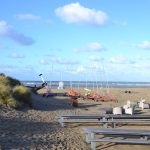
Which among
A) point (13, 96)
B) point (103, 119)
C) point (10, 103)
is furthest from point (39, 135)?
point (13, 96)

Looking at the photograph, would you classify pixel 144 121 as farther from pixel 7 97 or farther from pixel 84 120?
pixel 7 97

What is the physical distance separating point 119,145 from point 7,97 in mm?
7953

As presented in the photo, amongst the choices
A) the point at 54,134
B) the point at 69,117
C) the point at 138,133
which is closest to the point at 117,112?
the point at 69,117

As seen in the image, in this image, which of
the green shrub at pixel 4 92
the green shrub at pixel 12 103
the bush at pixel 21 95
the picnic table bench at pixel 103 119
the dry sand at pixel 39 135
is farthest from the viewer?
the bush at pixel 21 95

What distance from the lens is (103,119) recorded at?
49.1ft

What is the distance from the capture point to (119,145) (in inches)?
460

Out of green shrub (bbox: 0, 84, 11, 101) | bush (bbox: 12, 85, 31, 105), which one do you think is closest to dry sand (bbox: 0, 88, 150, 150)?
green shrub (bbox: 0, 84, 11, 101)

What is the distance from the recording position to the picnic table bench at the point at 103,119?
1478 centimetres

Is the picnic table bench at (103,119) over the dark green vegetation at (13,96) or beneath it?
beneath

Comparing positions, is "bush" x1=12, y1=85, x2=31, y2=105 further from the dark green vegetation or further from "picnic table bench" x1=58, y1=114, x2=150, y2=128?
"picnic table bench" x1=58, y1=114, x2=150, y2=128

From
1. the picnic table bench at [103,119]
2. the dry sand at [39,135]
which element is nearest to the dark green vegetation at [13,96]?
the dry sand at [39,135]

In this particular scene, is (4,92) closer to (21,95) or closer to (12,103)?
(12,103)

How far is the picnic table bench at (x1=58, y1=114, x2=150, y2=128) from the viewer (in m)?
14.8

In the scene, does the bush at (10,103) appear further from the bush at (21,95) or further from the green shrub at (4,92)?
the bush at (21,95)
